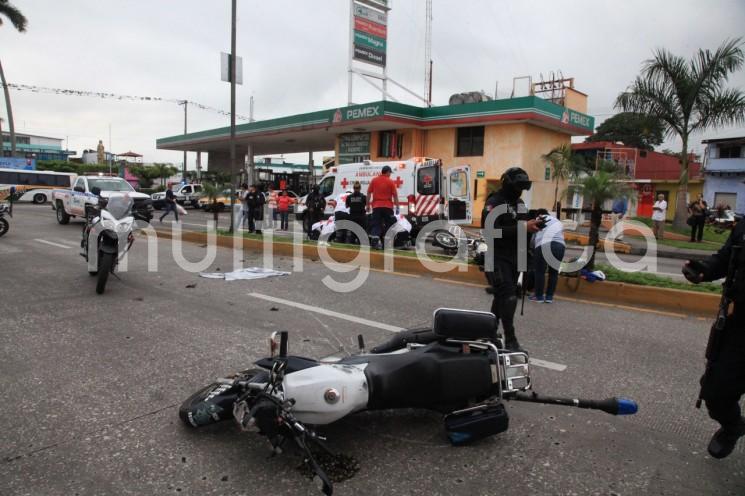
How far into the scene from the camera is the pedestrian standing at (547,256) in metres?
7.09

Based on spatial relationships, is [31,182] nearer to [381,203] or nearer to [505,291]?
[381,203]

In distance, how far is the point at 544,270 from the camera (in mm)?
7152

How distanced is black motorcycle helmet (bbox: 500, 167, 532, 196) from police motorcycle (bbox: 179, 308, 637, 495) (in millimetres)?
1816

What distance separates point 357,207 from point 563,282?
5.96 meters

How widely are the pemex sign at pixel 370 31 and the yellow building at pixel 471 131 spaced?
427 cm

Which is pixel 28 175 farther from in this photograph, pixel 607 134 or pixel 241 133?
pixel 607 134

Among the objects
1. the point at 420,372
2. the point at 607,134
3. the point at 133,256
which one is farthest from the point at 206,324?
the point at 607,134

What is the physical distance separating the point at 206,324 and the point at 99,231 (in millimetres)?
2986

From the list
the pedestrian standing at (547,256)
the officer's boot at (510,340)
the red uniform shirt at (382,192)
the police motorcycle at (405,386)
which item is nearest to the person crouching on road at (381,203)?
the red uniform shirt at (382,192)

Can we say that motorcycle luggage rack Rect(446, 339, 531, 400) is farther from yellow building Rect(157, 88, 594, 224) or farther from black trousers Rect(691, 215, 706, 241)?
yellow building Rect(157, 88, 594, 224)

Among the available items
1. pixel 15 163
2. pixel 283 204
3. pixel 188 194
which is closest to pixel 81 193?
pixel 283 204

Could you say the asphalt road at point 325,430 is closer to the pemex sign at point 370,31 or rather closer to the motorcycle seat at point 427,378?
the motorcycle seat at point 427,378

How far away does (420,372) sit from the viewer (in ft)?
9.77

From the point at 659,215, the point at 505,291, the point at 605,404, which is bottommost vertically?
the point at 605,404
